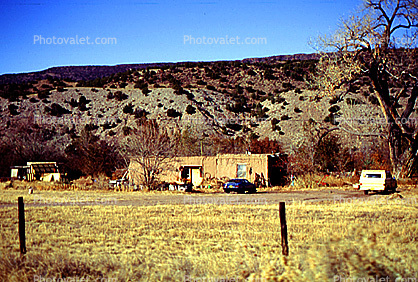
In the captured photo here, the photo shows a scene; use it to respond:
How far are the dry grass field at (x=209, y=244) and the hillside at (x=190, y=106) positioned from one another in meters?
33.7

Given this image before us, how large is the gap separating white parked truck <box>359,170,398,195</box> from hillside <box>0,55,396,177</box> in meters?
25.1

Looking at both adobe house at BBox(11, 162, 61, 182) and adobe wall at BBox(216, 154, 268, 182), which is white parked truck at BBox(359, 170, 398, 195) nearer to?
adobe wall at BBox(216, 154, 268, 182)

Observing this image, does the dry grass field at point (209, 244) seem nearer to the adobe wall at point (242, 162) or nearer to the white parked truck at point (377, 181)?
the white parked truck at point (377, 181)

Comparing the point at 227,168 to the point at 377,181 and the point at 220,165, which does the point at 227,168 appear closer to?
the point at 220,165

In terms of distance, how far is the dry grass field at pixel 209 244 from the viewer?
21.9 ft

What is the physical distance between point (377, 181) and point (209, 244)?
64.7 ft

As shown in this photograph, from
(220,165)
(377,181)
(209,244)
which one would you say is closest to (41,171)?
(220,165)

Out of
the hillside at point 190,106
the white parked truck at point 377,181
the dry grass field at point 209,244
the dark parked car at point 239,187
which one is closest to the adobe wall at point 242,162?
the dark parked car at point 239,187

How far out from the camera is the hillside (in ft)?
216

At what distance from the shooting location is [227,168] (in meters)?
40.9

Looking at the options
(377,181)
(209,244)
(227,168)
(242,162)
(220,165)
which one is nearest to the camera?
(209,244)

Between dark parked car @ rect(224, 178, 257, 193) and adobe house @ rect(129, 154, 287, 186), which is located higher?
adobe house @ rect(129, 154, 287, 186)

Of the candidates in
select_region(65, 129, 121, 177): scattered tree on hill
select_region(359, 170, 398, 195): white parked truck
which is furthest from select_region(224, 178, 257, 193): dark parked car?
select_region(65, 129, 121, 177): scattered tree on hill

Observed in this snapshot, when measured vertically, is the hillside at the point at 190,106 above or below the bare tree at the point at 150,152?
above
